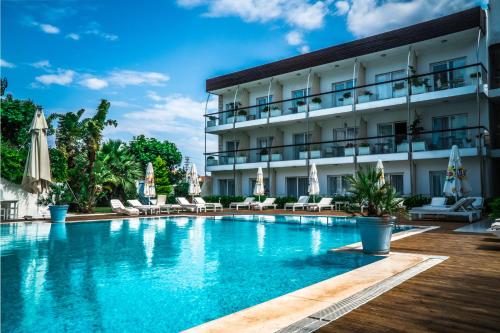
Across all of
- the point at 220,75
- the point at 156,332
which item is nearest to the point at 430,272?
the point at 156,332

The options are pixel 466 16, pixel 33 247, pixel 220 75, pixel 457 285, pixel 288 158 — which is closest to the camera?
pixel 457 285

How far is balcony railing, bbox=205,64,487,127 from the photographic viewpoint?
20.3 m

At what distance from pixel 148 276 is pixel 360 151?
19103 millimetres

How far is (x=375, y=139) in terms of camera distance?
2381 cm

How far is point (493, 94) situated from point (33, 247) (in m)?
22.3

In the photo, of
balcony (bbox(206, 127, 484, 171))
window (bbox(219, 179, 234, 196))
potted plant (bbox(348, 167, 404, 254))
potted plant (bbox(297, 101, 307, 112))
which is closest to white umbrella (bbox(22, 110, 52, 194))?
potted plant (bbox(348, 167, 404, 254))

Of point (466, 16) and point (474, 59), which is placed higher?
point (466, 16)

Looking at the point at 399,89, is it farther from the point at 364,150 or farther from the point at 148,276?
the point at 148,276

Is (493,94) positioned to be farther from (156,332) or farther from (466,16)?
(156,332)

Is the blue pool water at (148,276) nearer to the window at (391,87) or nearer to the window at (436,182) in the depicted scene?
the window at (436,182)

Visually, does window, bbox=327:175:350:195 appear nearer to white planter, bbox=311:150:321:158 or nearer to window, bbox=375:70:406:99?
white planter, bbox=311:150:321:158

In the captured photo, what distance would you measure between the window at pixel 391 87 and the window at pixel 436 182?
5002mm

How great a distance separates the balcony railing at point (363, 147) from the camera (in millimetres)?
20375

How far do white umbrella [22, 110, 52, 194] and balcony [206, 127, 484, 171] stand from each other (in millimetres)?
15436
